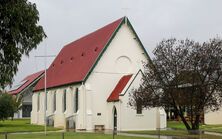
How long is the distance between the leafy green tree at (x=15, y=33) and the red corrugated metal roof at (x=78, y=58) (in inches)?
1247

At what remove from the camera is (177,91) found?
3475 cm

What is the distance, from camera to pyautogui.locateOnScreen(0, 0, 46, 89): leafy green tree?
17.7 m

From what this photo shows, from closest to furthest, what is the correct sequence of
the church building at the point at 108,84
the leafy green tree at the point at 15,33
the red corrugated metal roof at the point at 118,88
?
the leafy green tree at the point at 15,33, the church building at the point at 108,84, the red corrugated metal roof at the point at 118,88

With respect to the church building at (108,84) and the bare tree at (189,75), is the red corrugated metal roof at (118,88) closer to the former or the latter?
the church building at (108,84)

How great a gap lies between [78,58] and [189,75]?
2598 centimetres

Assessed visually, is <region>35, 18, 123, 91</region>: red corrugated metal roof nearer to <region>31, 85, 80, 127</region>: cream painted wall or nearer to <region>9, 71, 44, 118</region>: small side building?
<region>31, 85, 80, 127</region>: cream painted wall

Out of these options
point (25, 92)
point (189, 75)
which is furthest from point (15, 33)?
point (25, 92)

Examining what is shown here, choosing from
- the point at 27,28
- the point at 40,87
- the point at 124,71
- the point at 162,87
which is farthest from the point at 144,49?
the point at 27,28

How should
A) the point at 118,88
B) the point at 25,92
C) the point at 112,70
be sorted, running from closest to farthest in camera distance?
1. the point at 118,88
2. the point at 112,70
3. the point at 25,92

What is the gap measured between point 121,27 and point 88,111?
10.7 m

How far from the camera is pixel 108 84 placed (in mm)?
51875

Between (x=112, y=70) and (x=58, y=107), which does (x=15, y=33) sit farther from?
(x=58, y=107)

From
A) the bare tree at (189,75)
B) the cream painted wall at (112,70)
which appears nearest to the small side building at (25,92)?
the cream painted wall at (112,70)

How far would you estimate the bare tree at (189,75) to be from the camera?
3391cm
